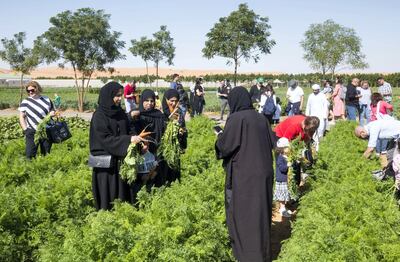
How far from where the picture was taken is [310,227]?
4297mm

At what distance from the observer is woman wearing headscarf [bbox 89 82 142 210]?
498cm

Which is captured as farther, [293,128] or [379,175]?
[293,128]

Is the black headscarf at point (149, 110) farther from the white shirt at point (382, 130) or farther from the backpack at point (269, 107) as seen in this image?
the backpack at point (269, 107)

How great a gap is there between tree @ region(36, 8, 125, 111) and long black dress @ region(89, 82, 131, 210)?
80.8 feet

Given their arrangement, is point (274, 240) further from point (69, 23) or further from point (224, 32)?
point (69, 23)

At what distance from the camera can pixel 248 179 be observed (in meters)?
4.50

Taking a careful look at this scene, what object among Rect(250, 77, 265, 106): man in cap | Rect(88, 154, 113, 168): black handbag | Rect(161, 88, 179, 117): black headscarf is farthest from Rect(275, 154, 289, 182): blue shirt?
Rect(250, 77, 265, 106): man in cap

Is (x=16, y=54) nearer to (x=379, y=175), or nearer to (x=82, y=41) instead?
(x=82, y=41)

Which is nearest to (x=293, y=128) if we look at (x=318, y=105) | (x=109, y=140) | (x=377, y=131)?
(x=377, y=131)

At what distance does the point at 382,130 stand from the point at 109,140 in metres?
4.27

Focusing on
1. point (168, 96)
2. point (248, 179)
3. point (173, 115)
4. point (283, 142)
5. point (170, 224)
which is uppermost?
point (168, 96)

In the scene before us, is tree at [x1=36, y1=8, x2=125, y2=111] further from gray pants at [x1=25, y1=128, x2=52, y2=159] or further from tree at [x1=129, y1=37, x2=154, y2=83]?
gray pants at [x1=25, y1=128, x2=52, y2=159]

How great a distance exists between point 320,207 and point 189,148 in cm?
402

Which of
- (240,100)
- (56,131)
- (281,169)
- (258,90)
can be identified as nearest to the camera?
(240,100)
